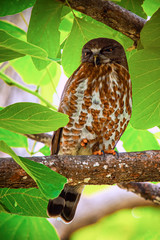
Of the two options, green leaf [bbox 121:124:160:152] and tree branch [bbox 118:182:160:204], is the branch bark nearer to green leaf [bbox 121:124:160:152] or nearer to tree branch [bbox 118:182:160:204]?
green leaf [bbox 121:124:160:152]

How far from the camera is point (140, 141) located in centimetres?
138

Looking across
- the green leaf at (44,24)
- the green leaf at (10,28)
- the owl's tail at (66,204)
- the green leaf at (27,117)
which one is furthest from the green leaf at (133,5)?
the owl's tail at (66,204)

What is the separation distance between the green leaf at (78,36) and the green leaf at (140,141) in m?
0.42

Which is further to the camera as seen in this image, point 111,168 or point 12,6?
point 111,168

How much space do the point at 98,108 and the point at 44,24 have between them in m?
0.61

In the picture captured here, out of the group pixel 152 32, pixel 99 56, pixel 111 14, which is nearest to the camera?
pixel 152 32

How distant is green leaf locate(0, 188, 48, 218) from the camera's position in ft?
2.63

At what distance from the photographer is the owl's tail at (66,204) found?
5.04 ft

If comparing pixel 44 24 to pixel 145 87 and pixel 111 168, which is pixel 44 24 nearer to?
pixel 145 87

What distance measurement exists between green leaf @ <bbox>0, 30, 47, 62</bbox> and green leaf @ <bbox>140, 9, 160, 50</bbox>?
29 cm

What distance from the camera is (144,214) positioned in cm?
315

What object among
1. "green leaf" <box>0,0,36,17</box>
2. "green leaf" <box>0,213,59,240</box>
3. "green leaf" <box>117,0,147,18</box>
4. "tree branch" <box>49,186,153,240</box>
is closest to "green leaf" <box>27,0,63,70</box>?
"green leaf" <box>0,0,36,17</box>

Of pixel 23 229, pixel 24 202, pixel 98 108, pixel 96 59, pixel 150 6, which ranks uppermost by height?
pixel 150 6

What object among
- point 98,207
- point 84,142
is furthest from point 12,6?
point 98,207
